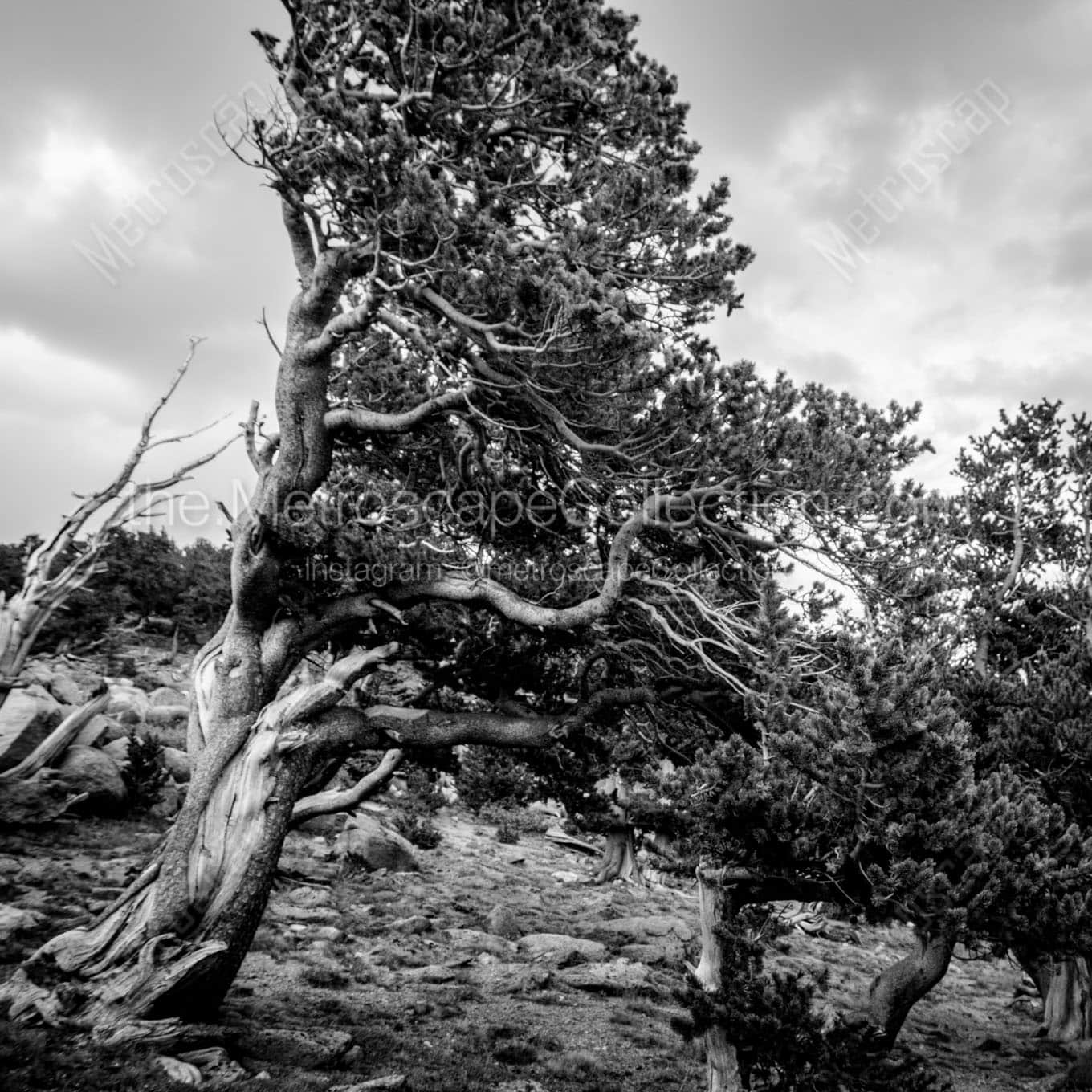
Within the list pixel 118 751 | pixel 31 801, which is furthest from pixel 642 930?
pixel 118 751

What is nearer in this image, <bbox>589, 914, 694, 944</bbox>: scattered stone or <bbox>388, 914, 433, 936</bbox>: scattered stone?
<bbox>388, 914, 433, 936</bbox>: scattered stone

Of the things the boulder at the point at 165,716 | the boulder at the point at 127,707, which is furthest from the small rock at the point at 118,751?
the boulder at the point at 165,716

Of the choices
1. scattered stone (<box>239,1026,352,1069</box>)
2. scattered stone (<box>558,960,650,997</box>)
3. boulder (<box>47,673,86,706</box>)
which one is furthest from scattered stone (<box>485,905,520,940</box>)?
boulder (<box>47,673,86,706</box>)

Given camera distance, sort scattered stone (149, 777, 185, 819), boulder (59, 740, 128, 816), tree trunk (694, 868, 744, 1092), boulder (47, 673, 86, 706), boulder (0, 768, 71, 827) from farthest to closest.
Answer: boulder (47, 673, 86, 706), scattered stone (149, 777, 185, 819), boulder (59, 740, 128, 816), boulder (0, 768, 71, 827), tree trunk (694, 868, 744, 1092)

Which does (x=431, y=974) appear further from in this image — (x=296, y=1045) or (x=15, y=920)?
(x=15, y=920)

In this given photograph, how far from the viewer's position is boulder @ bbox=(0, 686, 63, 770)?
13.7 m

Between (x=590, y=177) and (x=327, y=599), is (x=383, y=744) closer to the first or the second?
(x=327, y=599)

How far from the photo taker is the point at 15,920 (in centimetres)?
806

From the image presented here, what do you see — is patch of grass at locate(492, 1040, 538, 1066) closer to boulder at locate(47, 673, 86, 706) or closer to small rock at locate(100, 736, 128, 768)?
small rock at locate(100, 736, 128, 768)

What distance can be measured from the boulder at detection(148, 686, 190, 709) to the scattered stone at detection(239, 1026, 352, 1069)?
21.5 meters

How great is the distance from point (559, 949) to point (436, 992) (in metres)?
3.78

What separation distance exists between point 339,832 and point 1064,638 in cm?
1654

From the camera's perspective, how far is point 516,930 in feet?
46.5

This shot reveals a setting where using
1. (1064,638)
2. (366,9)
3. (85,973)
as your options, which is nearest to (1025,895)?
(85,973)
